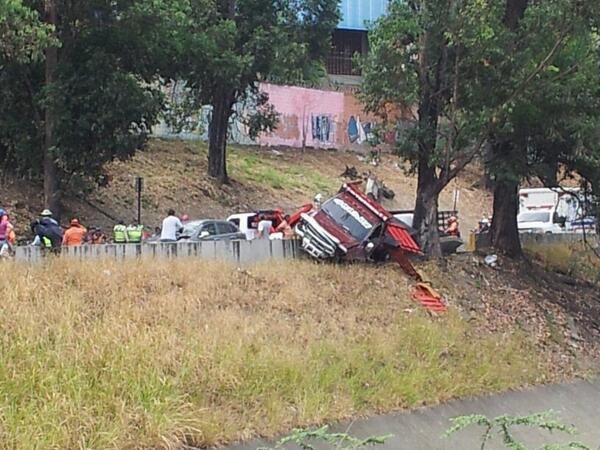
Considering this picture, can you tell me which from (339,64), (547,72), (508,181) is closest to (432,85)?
(508,181)

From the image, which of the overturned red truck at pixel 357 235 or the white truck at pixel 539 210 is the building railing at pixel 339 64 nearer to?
the white truck at pixel 539 210

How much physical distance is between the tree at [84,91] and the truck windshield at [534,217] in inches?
767

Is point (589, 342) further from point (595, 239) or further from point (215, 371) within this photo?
point (215, 371)

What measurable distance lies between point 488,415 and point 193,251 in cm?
677

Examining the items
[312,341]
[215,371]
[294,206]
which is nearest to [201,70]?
[294,206]

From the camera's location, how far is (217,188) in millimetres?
35750

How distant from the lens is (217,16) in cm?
3172

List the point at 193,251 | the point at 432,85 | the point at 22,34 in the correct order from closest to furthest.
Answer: the point at 193,251, the point at 22,34, the point at 432,85

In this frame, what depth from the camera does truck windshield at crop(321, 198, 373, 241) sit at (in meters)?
21.1

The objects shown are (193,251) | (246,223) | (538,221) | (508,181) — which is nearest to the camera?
(193,251)

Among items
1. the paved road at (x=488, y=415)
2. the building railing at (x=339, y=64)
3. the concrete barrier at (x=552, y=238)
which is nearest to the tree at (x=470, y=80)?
the concrete barrier at (x=552, y=238)

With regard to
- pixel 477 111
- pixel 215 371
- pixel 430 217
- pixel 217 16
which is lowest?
pixel 215 371

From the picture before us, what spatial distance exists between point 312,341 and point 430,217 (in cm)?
809

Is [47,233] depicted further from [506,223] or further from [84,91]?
[506,223]
